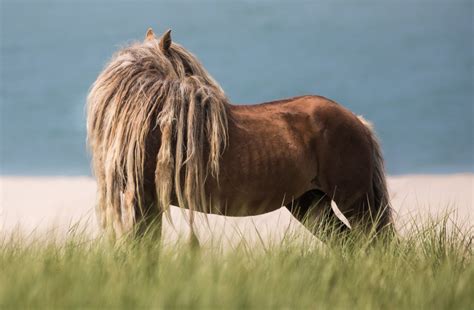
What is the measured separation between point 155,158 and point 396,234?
1541 mm

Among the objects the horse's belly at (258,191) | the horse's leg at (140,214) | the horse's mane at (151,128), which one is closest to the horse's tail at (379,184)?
the horse's belly at (258,191)

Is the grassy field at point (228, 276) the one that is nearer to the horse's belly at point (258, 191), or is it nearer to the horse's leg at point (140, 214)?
the horse's leg at point (140, 214)

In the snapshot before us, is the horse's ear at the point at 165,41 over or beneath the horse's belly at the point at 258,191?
over

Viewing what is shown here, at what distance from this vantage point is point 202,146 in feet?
15.9

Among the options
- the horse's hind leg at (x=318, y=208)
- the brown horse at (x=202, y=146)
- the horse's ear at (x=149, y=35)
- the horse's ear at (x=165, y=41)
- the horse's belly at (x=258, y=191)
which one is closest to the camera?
the brown horse at (x=202, y=146)

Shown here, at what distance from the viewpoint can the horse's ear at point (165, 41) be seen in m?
5.04

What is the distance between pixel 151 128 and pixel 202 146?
1.10 feet

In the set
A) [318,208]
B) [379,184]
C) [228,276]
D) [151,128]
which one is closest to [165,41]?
[151,128]

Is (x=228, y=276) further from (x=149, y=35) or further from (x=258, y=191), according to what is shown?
(x=149, y=35)

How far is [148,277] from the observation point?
12.1 feet

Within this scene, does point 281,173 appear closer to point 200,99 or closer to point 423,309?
point 200,99

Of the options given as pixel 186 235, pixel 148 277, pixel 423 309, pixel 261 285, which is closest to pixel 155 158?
pixel 186 235

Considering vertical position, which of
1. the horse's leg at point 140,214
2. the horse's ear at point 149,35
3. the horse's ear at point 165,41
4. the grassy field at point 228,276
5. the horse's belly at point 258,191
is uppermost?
the horse's ear at point 149,35

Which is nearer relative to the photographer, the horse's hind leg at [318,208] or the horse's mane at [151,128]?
the horse's mane at [151,128]
